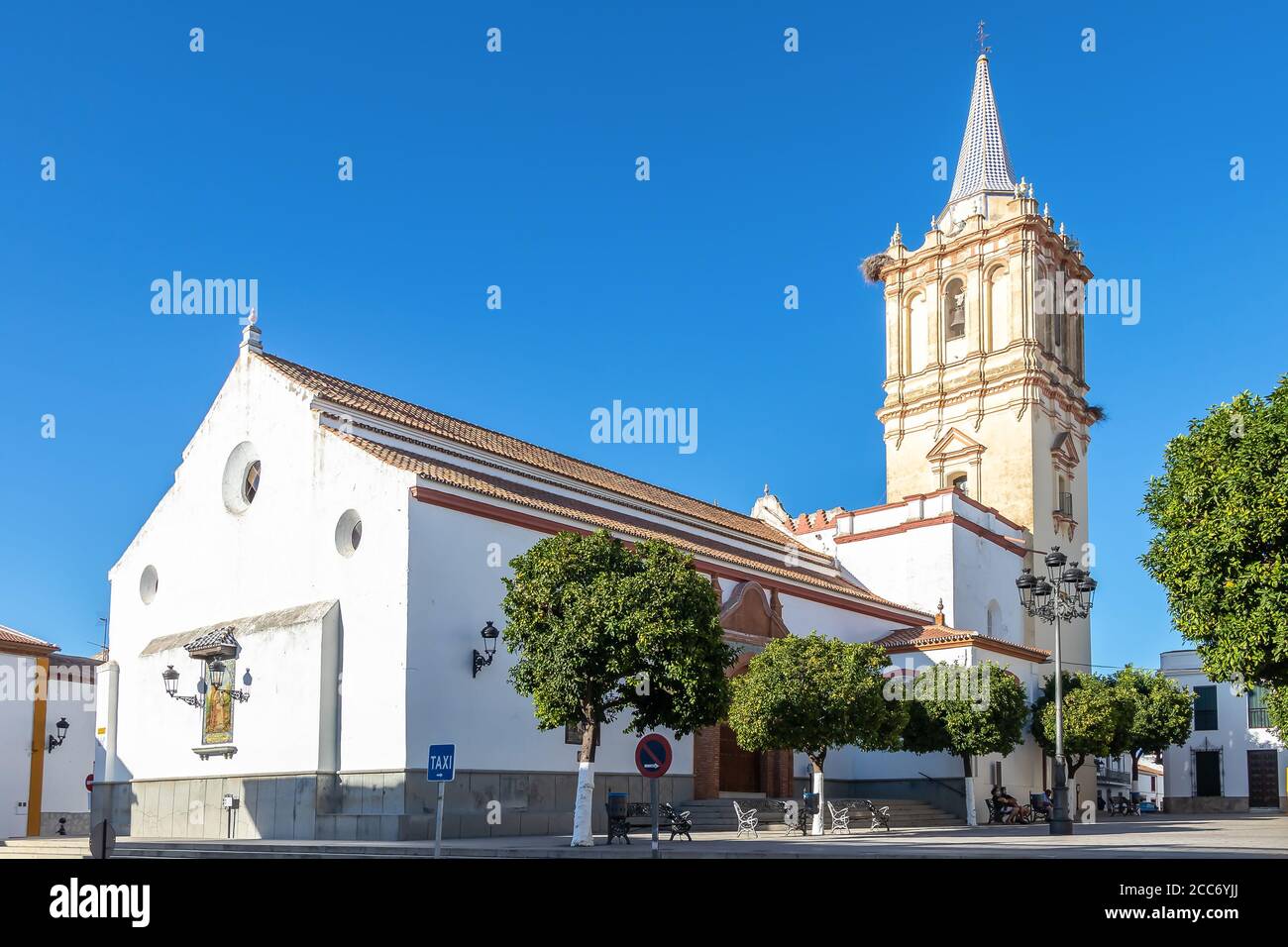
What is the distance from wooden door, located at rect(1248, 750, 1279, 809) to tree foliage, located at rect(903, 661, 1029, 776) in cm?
2938

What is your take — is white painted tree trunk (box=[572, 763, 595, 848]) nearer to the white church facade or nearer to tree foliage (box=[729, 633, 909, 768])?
the white church facade

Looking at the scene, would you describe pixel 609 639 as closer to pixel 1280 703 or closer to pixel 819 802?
pixel 819 802

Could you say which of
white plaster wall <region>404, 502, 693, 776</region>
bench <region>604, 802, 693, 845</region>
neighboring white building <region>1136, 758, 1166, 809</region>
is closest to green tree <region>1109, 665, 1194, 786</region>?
bench <region>604, 802, 693, 845</region>

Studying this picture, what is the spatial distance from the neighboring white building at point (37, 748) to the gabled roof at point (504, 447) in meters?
15.5

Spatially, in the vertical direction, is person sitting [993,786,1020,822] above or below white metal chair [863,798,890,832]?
below

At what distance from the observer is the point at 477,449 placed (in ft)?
103

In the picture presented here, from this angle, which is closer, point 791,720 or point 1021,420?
point 791,720

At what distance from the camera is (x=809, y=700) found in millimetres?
26766

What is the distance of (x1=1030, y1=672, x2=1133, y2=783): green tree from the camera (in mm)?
38625

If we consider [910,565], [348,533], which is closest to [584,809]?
[348,533]

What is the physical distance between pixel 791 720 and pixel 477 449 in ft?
35.2

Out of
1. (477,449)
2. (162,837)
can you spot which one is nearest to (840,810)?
(477,449)

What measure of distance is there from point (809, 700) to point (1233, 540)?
9.21 m
